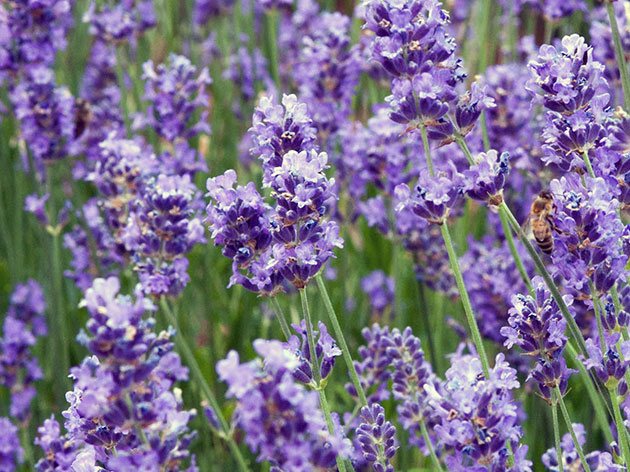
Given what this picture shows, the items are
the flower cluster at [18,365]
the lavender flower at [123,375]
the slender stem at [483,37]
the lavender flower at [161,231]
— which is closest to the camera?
the lavender flower at [123,375]

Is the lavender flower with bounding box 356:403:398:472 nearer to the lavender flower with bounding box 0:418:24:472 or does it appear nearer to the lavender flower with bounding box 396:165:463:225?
the lavender flower with bounding box 396:165:463:225

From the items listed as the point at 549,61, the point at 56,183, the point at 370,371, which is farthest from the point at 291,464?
the point at 56,183

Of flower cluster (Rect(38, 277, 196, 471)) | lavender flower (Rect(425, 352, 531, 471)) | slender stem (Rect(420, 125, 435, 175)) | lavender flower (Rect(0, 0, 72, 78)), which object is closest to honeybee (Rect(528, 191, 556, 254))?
slender stem (Rect(420, 125, 435, 175))

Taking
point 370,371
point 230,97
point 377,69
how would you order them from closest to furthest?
point 370,371 < point 377,69 < point 230,97

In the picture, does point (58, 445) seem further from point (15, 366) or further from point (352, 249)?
point (352, 249)

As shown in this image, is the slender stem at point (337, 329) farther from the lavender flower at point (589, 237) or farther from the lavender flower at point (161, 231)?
the lavender flower at point (161, 231)

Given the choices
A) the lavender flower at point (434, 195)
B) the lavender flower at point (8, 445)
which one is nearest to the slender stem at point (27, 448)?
the lavender flower at point (8, 445)

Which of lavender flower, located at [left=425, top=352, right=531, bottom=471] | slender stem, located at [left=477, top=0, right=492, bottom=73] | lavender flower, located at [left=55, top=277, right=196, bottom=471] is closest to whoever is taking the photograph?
lavender flower, located at [left=55, top=277, right=196, bottom=471]

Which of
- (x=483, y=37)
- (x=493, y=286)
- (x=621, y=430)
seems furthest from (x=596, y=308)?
(x=483, y=37)
